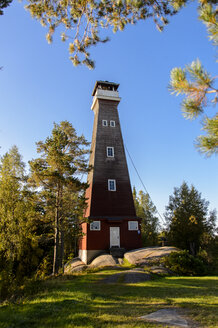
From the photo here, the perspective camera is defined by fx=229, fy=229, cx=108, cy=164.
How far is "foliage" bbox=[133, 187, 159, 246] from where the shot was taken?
3797 cm

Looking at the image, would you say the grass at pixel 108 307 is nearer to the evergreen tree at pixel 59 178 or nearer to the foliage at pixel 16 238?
the foliage at pixel 16 238

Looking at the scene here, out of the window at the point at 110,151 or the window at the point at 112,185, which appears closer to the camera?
the window at the point at 112,185

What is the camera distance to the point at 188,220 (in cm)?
3052

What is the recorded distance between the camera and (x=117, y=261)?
19656mm

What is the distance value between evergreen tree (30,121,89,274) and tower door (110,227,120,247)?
7470mm

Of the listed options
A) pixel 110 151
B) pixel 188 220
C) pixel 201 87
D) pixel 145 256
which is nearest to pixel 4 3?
pixel 201 87

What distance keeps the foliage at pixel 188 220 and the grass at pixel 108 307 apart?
22.2 m

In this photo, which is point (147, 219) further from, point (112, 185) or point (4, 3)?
point (4, 3)

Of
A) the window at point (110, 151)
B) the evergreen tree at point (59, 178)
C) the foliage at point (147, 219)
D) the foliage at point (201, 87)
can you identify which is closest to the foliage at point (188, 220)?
the foliage at point (147, 219)

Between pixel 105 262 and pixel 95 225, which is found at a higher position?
pixel 95 225

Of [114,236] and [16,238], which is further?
[114,236]

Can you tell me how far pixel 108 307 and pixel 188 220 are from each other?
85.9 ft

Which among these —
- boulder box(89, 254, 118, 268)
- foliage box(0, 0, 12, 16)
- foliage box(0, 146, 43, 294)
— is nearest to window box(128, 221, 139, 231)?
boulder box(89, 254, 118, 268)

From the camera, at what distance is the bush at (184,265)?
49.5 ft
